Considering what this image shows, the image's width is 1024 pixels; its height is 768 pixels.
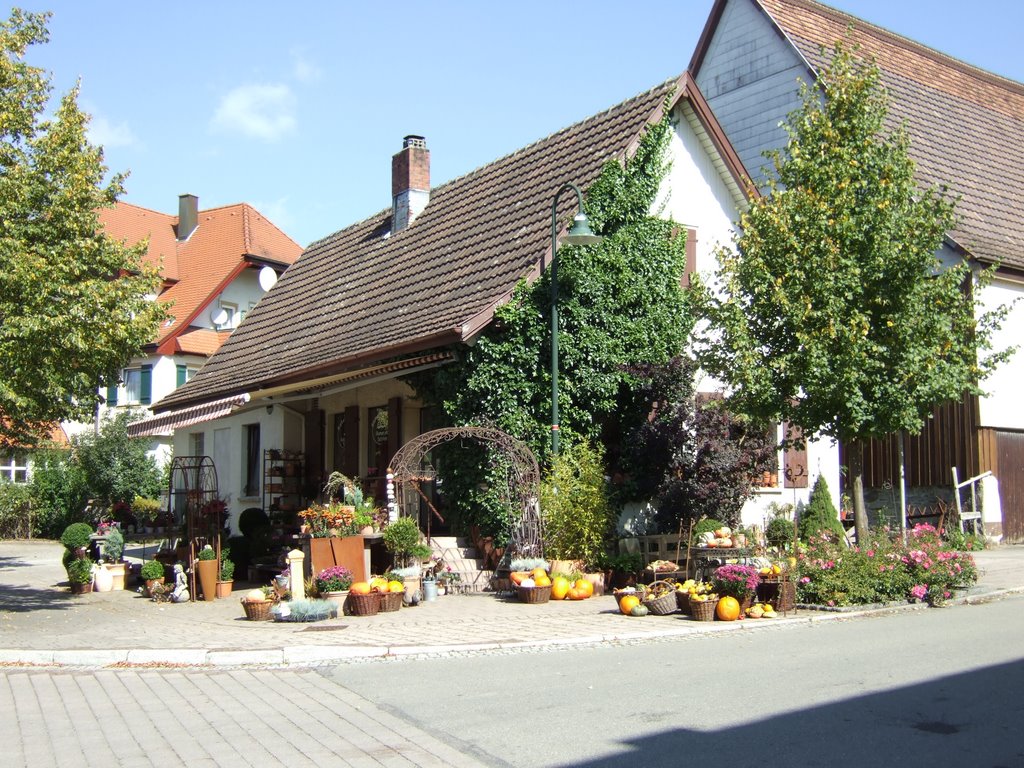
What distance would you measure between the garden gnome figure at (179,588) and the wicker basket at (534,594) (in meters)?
5.11

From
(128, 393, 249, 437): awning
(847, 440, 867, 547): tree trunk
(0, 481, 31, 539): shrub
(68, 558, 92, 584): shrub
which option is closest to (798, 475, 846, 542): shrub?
(847, 440, 867, 547): tree trunk

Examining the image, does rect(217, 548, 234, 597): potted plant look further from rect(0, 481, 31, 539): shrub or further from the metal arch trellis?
rect(0, 481, 31, 539): shrub

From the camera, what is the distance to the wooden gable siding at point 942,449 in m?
Result: 22.6

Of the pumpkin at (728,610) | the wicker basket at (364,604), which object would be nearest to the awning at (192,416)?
the wicker basket at (364,604)

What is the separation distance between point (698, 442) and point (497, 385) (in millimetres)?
3159

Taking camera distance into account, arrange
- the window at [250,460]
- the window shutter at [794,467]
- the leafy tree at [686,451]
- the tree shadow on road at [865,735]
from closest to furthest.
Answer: the tree shadow on road at [865,735]
the leafy tree at [686,451]
the window shutter at [794,467]
the window at [250,460]

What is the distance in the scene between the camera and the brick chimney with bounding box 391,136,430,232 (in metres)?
23.1

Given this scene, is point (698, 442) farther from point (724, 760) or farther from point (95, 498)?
point (95, 498)

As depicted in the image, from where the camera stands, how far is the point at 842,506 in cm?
2200

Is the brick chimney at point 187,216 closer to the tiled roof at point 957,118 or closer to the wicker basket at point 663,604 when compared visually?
the tiled roof at point 957,118

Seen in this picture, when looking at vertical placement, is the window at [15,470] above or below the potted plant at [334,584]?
above

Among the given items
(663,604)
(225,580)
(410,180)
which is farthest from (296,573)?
(410,180)

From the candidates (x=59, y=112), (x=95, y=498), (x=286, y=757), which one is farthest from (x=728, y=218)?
(x=95, y=498)

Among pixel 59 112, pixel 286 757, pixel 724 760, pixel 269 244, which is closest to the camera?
pixel 724 760
